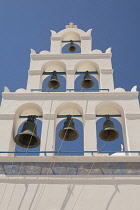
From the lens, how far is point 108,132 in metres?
9.05

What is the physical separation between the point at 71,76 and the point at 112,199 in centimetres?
493

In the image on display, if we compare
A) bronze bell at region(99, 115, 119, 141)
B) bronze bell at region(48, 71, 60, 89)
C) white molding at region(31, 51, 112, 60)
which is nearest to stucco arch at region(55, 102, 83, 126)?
bronze bell at region(99, 115, 119, 141)

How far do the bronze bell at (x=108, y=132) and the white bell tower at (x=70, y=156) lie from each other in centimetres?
29

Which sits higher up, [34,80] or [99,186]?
[34,80]

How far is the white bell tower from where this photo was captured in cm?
711

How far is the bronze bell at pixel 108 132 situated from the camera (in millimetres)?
8905

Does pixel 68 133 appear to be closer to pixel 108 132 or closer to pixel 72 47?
pixel 108 132

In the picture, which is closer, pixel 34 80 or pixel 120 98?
pixel 120 98

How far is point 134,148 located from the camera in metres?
8.26

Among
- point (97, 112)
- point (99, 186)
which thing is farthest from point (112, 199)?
point (97, 112)

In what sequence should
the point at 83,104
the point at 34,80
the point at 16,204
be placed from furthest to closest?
the point at 34,80, the point at 83,104, the point at 16,204

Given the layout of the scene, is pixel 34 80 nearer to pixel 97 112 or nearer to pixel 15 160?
pixel 97 112

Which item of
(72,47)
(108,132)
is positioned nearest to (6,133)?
(108,132)

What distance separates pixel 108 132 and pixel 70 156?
1695mm
